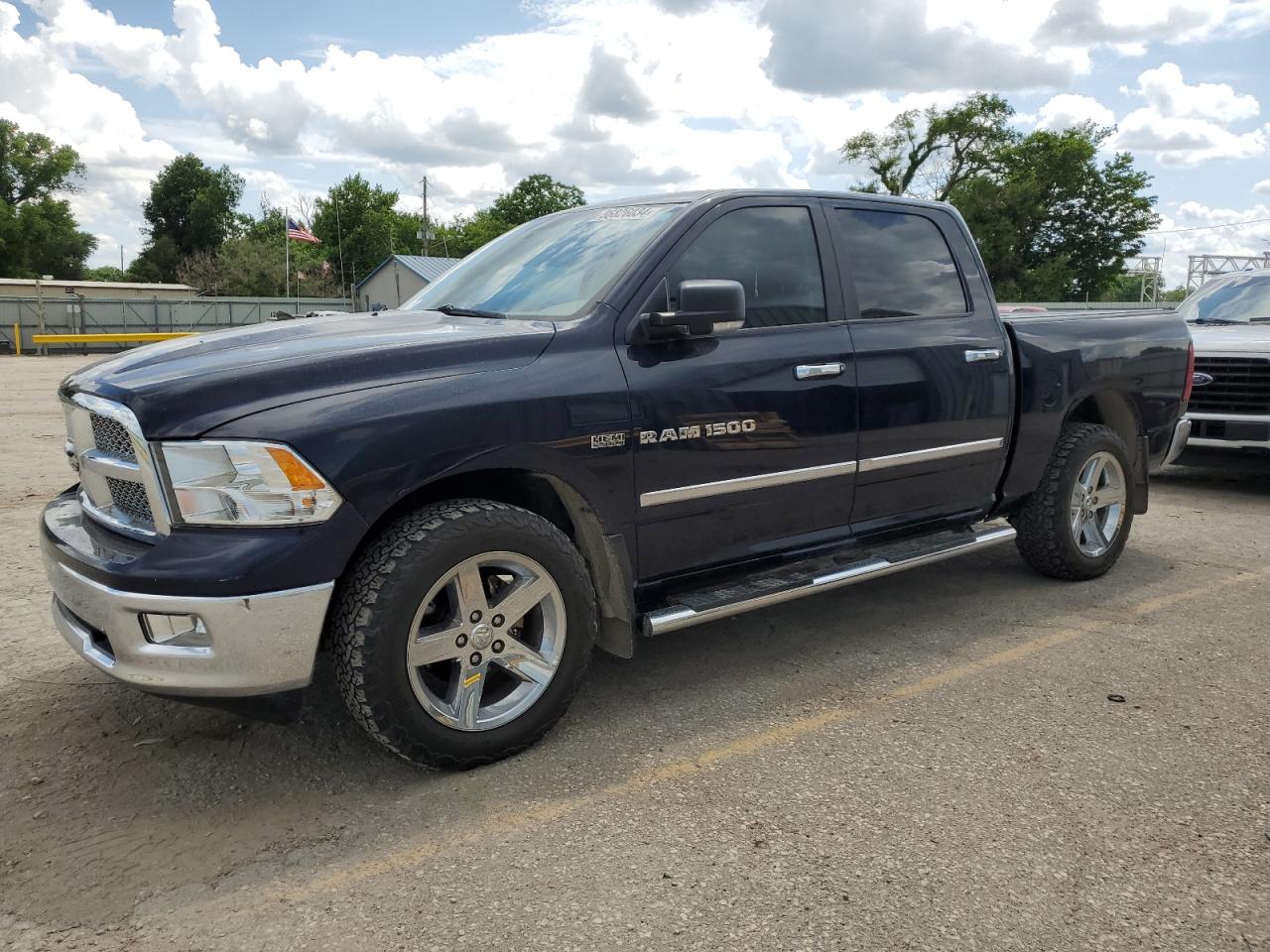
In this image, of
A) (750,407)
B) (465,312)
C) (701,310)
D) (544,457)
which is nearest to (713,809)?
(544,457)

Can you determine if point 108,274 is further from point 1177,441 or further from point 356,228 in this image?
point 1177,441

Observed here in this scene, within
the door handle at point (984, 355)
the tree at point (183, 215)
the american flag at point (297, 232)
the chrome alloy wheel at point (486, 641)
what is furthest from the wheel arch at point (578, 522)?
the tree at point (183, 215)

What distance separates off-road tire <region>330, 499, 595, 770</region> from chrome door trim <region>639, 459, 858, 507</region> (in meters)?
0.40

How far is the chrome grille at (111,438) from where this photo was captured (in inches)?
114

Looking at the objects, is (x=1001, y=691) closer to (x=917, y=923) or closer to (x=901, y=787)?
(x=901, y=787)

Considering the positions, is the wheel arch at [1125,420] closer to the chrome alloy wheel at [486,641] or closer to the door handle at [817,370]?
the door handle at [817,370]

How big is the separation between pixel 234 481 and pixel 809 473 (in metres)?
2.11

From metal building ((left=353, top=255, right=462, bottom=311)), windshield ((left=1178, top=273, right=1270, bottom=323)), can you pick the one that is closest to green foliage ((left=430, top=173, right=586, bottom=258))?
metal building ((left=353, top=255, right=462, bottom=311))

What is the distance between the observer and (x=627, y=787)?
307 centimetres

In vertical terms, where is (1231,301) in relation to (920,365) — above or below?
above

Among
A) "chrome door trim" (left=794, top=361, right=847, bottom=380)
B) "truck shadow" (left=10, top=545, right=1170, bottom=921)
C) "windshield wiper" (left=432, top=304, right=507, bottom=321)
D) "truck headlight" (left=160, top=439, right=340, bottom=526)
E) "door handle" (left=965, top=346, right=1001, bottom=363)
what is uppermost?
"windshield wiper" (left=432, top=304, right=507, bottom=321)

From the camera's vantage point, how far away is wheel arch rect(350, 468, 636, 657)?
10.8 feet

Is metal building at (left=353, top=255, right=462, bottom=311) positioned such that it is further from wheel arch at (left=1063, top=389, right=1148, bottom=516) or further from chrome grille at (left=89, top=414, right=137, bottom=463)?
chrome grille at (left=89, top=414, right=137, bottom=463)

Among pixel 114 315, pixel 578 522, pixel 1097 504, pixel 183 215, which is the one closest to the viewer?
pixel 578 522
